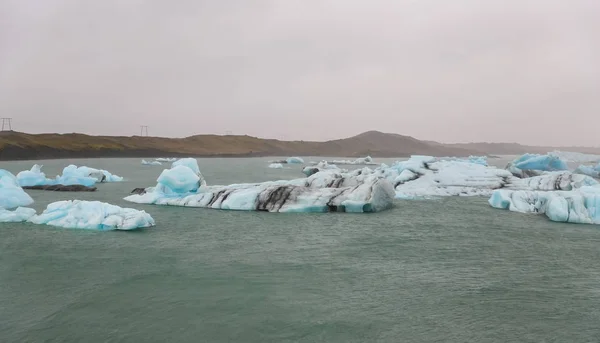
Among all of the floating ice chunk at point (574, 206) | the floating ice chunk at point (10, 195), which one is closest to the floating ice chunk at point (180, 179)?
the floating ice chunk at point (10, 195)

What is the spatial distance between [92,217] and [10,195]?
788 centimetres

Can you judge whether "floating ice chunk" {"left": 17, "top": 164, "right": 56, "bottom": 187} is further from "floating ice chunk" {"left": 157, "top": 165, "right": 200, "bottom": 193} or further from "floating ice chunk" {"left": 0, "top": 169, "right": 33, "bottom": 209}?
"floating ice chunk" {"left": 157, "top": 165, "right": 200, "bottom": 193}

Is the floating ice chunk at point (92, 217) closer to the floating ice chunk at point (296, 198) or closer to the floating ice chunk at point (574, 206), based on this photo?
the floating ice chunk at point (296, 198)

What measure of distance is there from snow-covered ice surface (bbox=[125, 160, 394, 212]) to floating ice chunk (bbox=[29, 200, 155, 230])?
17.4 ft

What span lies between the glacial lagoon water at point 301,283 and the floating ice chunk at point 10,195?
5430 mm

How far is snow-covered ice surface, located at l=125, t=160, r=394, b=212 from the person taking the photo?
20.7 meters

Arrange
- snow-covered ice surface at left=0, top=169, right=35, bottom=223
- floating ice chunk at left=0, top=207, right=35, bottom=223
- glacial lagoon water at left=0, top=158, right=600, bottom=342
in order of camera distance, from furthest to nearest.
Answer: snow-covered ice surface at left=0, top=169, right=35, bottom=223, floating ice chunk at left=0, top=207, right=35, bottom=223, glacial lagoon water at left=0, top=158, right=600, bottom=342

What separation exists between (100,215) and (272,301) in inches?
383

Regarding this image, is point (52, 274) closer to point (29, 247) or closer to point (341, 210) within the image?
point (29, 247)

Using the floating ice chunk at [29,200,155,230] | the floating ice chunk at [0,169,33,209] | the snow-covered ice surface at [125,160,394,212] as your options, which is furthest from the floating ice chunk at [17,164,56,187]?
the floating ice chunk at [29,200,155,230]

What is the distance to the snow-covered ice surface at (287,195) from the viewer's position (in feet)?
67.8

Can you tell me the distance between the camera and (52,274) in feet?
35.3

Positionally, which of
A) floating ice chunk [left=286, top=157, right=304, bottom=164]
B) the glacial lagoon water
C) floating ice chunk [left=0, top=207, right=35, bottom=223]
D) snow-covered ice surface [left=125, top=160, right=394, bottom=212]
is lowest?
the glacial lagoon water

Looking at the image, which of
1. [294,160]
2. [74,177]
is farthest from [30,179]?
[294,160]
